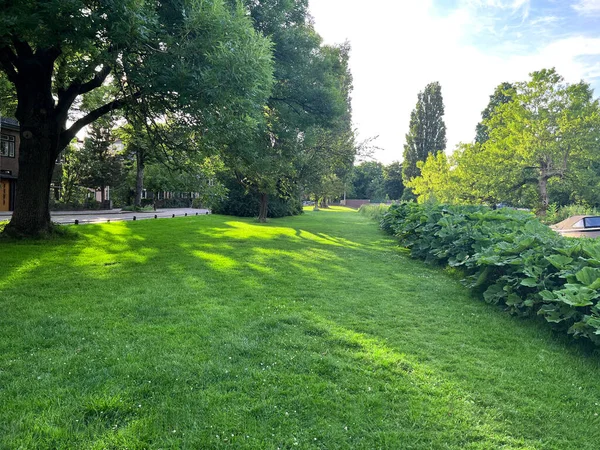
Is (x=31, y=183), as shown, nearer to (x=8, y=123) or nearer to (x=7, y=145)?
(x=7, y=145)

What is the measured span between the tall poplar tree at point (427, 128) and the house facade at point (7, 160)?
151 feet

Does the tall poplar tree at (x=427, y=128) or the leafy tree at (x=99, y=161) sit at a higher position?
the tall poplar tree at (x=427, y=128)

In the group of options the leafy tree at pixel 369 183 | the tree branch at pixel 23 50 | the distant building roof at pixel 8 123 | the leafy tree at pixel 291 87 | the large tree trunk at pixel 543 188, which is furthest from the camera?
the leafy tree at pixel 369 183

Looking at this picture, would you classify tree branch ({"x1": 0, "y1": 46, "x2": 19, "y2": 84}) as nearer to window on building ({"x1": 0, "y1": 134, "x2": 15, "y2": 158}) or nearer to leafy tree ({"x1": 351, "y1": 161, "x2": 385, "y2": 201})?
window on building ({"x1": 0, "y1": 134, "x2": 15, "y2": 158})

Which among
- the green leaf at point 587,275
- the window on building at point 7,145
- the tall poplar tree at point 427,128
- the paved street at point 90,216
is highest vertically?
the tall poplar tree at point 427,128

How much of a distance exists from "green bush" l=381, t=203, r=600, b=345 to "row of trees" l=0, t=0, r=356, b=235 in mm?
5198

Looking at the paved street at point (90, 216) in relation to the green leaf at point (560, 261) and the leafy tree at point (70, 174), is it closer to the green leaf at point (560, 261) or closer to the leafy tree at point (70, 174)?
the leafy tree at point (70, 174)

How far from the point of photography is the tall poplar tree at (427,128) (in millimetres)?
55875

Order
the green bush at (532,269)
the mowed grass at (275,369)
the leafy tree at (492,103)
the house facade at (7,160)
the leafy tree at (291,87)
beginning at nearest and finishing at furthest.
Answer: the mowed grass at (275,369), the green bush at (532,269), the leafy tree at (291,87), the house facade at (7,160), the leafy tree at (492,103)

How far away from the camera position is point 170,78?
6.88 metres

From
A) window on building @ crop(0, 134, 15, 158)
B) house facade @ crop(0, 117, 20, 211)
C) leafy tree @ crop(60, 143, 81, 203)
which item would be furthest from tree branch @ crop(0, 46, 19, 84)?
leafy tree @ crop(60, 143, 81, 203)

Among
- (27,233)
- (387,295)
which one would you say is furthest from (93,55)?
(387,295)

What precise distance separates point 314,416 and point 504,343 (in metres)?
2.76

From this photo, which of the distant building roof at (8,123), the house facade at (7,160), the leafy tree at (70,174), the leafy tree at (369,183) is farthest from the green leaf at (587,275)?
the leafy tree at (369,183)
